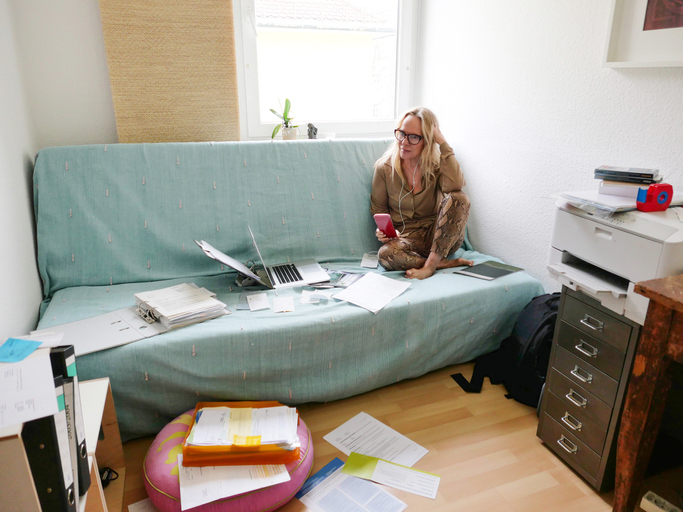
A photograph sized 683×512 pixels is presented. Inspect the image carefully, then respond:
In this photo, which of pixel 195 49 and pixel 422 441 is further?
pixel 195 49

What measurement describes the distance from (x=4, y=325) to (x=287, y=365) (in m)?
0.92

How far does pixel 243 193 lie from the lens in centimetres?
222

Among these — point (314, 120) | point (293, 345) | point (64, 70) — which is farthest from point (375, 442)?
point (64, 70)

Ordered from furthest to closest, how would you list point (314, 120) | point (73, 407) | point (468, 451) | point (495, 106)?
point (314, 120) < point (495, 106) < point (468, 451) < point (73, 407)

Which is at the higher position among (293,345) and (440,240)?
(440,240)

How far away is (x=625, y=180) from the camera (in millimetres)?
1430

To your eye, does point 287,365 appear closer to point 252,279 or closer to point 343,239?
point 252,279

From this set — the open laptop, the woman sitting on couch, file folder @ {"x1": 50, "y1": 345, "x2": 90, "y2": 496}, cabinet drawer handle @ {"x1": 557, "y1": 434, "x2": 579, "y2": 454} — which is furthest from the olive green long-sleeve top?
file folder @ {"x1": 50, "y1": 345, "x2": 90, "y2": 496}

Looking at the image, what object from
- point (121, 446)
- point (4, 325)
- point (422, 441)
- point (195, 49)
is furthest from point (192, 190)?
point (422, 441)

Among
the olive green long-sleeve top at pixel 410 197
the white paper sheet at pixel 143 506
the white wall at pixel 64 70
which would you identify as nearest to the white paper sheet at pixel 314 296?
the olive green long-sleeve top at pixel 410 197

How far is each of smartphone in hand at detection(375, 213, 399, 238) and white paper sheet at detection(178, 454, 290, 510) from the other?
1.19 metres

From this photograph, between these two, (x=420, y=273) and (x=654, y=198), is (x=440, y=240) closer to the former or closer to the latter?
(x=420, y=273)

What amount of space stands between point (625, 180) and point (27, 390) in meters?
1.64

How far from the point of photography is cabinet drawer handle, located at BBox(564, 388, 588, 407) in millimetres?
1498
